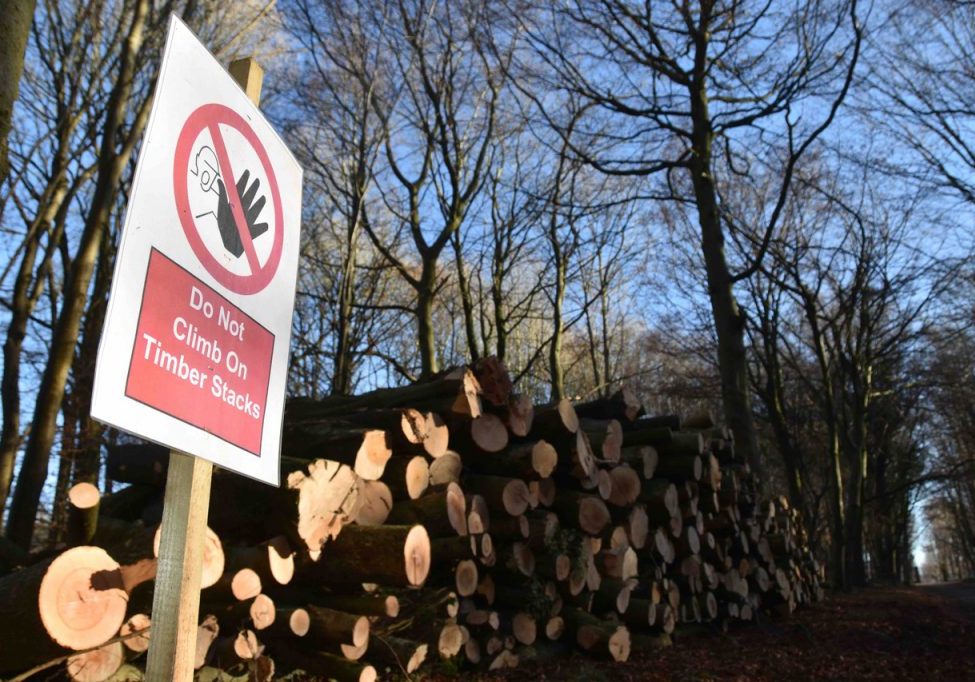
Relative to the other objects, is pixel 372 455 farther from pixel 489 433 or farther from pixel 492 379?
pixel 492 379

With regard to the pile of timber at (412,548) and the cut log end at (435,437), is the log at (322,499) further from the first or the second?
the cut log end at (435,437)

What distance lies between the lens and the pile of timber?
383 centimetres

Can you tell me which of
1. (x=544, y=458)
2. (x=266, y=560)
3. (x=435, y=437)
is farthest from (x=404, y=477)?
(x=544, y=458)

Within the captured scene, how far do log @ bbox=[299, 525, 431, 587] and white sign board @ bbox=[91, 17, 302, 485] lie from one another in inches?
107

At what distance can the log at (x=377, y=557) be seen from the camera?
4680mm

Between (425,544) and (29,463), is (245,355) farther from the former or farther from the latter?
(29,463)

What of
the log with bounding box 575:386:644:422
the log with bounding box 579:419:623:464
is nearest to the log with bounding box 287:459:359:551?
the log with bounding box 579:419:623:464

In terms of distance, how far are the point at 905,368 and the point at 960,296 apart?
3624mm

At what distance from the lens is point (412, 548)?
4746 millimetres

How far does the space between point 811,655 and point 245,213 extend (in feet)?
22.6

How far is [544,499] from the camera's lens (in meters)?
6.23

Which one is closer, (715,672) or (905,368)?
(715,672)

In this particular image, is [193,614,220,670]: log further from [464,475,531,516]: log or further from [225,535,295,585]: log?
[464,475,531,516]: log

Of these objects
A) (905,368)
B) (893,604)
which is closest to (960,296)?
(905,368)
